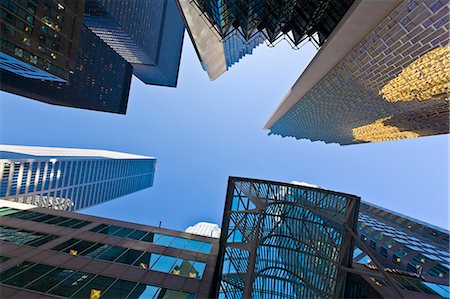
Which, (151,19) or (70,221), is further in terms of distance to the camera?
(151,19)

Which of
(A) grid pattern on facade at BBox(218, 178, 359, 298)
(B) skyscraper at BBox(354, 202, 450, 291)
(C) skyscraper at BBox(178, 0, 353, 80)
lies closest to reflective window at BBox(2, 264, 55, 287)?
(A) grid pattern on facade at BBox(218, 178, 359, 298)

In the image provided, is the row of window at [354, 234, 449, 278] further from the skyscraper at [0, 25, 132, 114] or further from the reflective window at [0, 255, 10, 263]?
the skyscraper at [0, 25, 132, 114]

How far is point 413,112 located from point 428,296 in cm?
5326

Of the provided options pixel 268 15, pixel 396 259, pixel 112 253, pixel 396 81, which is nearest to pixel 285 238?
pixel 396 259

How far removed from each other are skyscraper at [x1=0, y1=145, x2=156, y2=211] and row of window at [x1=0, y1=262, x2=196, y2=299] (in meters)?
108

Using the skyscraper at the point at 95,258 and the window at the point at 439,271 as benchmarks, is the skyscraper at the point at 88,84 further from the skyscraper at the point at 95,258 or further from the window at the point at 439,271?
the window at the point at 439,271

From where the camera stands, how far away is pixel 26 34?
5594cm

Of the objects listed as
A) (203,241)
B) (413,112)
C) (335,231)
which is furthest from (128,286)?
(413,112)

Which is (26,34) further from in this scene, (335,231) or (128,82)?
(128,82)

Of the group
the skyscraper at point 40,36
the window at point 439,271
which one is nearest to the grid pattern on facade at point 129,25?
the skyscraper at point 40,36

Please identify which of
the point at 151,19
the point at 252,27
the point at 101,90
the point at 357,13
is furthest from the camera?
the point at 151,19

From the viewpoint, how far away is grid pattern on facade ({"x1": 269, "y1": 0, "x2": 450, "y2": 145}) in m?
31.2

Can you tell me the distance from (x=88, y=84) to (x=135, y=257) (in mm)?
133865

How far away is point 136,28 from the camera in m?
150
